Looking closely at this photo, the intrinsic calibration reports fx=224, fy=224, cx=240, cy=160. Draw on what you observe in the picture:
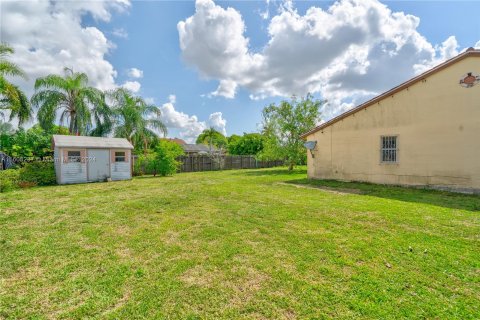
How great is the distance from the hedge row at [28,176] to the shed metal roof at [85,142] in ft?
4.95

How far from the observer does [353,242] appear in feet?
12.1

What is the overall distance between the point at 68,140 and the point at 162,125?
29.9 feet

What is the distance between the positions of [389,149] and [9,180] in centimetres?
1700

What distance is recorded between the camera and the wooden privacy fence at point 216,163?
21.2m

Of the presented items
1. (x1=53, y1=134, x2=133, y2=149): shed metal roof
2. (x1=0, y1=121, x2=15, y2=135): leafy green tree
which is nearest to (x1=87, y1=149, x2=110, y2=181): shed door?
(x1=53, y1=134, x2=133, y2=149): shed metal roof

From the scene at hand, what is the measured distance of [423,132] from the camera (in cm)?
866

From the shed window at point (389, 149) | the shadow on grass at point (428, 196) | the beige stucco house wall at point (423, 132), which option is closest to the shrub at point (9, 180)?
the shadow on grass at point (428, 196)

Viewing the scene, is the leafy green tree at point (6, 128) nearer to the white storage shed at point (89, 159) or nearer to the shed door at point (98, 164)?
the white storage shed at point (89, 159)

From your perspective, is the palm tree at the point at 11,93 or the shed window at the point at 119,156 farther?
the shed window at the point at 119,156

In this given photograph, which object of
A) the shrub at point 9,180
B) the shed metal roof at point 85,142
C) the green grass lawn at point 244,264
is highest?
the shed metal roof at point 85,142

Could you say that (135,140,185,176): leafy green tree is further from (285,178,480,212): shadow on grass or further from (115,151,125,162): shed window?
(285,178,480,212): shadow on grass

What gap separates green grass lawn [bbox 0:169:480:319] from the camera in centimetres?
223

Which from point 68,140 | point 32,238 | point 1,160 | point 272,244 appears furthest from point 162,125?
point 272,244

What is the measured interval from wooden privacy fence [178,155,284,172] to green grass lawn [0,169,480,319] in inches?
608
